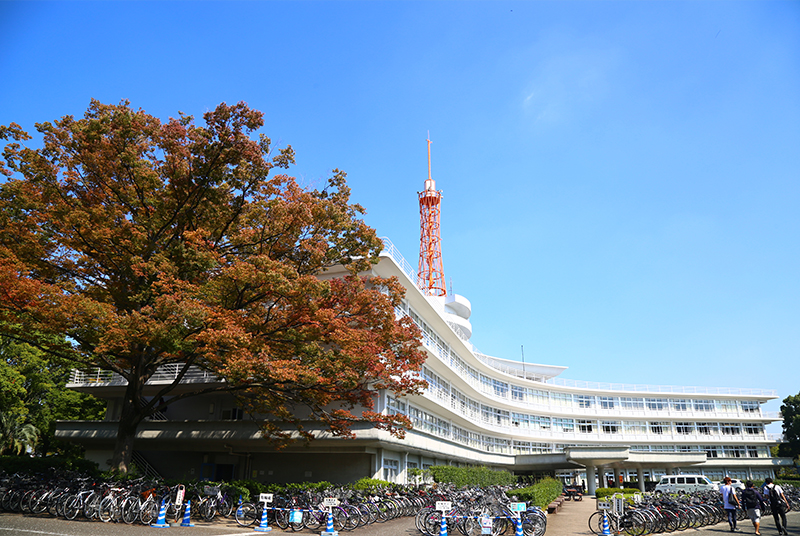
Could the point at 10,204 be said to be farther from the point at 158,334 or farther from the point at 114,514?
the point at 114,514

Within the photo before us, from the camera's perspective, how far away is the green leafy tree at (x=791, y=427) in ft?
196

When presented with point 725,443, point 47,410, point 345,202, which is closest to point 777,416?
point 725,443

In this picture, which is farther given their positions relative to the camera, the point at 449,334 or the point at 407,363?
the point at 449,334

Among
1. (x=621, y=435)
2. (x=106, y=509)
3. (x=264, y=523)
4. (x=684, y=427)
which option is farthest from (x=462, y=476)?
(x=684, y=427)

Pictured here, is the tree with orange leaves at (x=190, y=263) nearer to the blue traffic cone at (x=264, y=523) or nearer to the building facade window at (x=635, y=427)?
the blue traffic cone at (x=264, y=523)

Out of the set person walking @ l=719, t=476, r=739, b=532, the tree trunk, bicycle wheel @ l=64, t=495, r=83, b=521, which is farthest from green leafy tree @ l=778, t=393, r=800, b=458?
bicycle wheel @ l=64, t=495, r=83, b=521

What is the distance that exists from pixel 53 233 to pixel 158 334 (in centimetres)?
656

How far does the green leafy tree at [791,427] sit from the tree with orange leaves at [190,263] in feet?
202

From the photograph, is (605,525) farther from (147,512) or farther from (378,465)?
(147,512)

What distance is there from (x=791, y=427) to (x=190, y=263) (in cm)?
7046

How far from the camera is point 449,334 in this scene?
36656 mm

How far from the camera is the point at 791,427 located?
199ft

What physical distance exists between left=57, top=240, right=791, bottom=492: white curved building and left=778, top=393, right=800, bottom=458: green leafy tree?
8.46 ft

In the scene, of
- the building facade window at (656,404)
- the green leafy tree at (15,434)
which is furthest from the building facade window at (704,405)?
the green leafy tree at (15,434)
